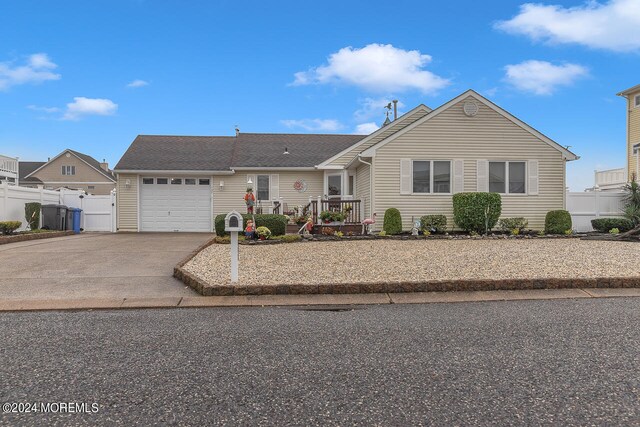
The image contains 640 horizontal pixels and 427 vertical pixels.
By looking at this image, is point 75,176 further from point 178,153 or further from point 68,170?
point 178,153

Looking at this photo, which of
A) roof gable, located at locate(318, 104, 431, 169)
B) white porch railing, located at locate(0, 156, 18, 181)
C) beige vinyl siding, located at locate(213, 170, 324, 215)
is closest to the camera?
roof gable, located at locate(318, 104, 431, 169)

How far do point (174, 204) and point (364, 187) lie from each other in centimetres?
881

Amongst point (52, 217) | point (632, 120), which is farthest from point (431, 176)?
point (632, 120)

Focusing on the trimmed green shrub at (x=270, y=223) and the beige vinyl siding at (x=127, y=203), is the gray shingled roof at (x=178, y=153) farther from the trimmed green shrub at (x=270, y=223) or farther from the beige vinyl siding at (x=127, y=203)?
the trimmed green shrub at (x=270, y=223)

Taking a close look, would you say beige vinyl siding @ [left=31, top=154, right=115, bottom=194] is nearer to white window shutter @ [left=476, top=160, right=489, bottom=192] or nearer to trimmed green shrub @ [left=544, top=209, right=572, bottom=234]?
white window shutter @ [left=476, top=160, right=489, bottom=192]

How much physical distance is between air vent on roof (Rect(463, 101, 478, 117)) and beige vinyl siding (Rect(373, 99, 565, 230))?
15cm

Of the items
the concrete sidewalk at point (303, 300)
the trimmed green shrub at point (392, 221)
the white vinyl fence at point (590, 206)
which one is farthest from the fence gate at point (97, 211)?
the white vinyl fence at point (590, 206)

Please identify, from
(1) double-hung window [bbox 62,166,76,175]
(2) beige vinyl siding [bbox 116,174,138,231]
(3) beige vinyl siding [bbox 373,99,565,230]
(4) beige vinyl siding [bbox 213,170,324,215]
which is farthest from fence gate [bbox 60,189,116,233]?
(1) double-hung window [bbox 62,166,76,175]

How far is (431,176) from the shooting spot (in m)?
14.7

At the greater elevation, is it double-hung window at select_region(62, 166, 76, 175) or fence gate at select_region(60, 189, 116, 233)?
double-hung window at select_region(62, 166, 76, 175)

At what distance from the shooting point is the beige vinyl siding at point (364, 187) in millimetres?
15047

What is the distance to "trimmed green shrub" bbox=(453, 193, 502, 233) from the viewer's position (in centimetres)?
1365

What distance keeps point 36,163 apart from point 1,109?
115ft

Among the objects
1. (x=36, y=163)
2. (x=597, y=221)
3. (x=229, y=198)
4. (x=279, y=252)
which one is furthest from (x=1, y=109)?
(x=36, y=163)
